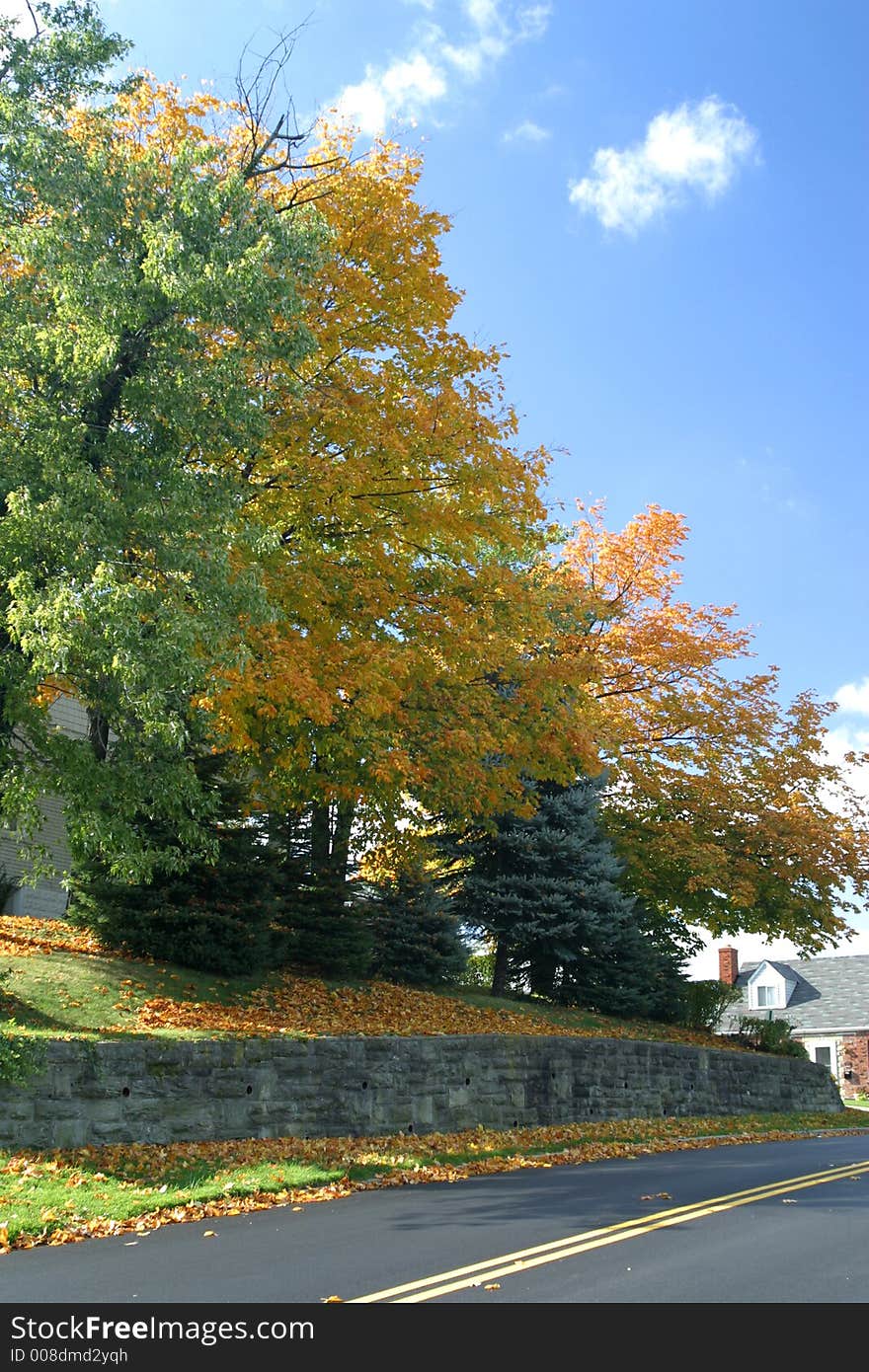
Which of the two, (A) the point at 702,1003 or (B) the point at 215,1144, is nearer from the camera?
(B) the point at 215,1144

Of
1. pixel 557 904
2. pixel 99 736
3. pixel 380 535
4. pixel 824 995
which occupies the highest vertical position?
pixel 380 535

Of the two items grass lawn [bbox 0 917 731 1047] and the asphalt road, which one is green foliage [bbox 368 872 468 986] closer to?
grass lawn [bbox 0 917 731 1047]

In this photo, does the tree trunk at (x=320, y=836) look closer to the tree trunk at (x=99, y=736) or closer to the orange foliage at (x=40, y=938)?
the orange foliage at (x=40, y=938)

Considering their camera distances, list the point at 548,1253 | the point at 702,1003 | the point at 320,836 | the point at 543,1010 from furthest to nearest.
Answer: the point at 702,1003 < the point at 543,1010 < the point at 320,836 < the point at 548,1253

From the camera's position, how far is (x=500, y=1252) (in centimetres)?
785

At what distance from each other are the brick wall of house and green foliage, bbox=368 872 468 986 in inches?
1220

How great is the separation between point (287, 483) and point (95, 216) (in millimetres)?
3833

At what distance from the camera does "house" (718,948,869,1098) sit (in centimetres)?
4591

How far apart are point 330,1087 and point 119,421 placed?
26.6 ft

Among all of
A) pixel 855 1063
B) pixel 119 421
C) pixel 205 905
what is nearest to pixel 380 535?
pixel 119 421

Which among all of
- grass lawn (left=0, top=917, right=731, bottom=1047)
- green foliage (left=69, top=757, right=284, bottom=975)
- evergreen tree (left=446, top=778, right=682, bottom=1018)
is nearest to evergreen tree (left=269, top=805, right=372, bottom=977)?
grass lawn (left=0, top=917, right=731, bottom=1047)

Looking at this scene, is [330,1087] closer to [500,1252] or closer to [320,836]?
[320,836]

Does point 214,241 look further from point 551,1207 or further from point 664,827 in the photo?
point 664,827

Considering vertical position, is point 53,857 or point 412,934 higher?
point 53,857
